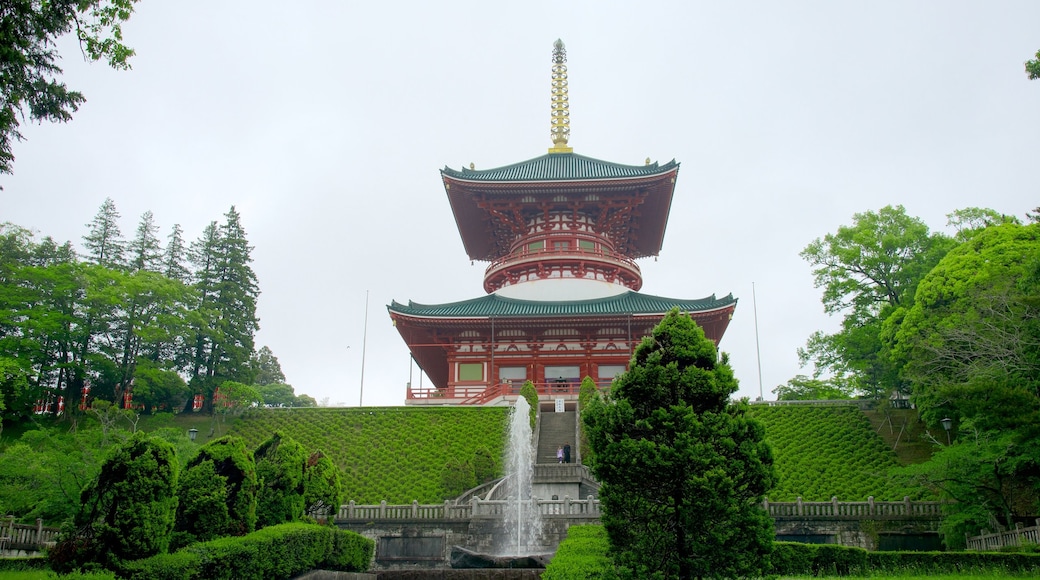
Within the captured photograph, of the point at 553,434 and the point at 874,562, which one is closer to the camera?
the point at 874,562

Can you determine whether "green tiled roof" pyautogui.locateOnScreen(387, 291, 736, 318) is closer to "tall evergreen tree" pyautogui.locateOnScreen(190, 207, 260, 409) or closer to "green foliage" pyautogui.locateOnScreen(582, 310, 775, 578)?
"tall evergreen tree" pyautogui.locateOnScreen(190, 207, 260, 409)

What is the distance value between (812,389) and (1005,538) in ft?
104

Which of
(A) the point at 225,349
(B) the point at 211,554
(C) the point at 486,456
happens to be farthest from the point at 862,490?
(A) the point at 225,349

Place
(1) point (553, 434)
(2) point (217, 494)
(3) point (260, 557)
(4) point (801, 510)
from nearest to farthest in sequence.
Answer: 1. (3) point (260, 557)
2. (2) point (217, 494)
3. (4) point (801, 510)
4. (1) point (553, 434)

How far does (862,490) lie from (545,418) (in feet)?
43.0

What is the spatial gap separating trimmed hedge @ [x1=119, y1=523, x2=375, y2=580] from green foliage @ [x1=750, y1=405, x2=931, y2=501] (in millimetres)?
13182

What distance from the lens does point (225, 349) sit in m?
41.3

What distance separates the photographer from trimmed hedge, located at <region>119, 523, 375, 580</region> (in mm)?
10556

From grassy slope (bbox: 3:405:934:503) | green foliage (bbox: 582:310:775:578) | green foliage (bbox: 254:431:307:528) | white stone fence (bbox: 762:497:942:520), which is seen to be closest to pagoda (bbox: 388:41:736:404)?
grassy slope (bbox: 3:405:934:503)

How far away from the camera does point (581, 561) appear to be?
37.3ft

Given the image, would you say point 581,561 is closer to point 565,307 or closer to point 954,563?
point 954,563

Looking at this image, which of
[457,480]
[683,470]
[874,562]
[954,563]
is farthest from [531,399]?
[683,470]

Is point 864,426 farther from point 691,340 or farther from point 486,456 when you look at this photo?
point 691,340

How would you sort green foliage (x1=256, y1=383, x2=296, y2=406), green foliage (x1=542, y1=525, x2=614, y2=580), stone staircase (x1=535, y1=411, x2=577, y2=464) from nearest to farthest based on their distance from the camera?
green foliage (x1=542, y1=525, x2=614, y2=580) → stone staircase (x1=535, y1=411, x2=577, y2=464) → green foliage (x1=256, y1=383, x2=296, y2=406)
